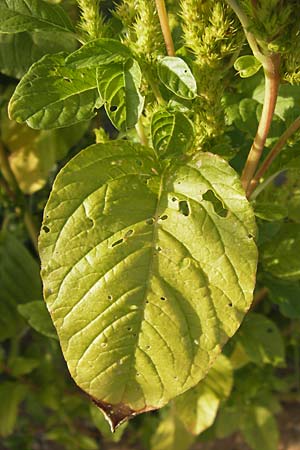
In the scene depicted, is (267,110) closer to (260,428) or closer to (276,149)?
(276,149)

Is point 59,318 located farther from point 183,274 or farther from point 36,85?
point 36,85

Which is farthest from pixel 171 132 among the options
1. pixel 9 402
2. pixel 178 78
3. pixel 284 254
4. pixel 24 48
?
pixel 9 402

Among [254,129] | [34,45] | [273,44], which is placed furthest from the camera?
[34,45]

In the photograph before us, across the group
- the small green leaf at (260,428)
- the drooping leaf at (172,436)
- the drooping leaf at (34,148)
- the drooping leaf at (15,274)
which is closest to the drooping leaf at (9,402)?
the drooping leaf at (15,274)

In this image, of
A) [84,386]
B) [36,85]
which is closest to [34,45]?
[36,85]

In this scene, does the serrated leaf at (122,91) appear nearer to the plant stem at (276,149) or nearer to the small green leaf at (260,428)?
the plant stem at (276,149)

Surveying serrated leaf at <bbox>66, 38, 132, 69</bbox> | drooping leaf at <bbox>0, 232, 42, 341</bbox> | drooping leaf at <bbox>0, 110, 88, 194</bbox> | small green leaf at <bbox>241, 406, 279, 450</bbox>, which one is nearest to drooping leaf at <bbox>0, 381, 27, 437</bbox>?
drooping leaf at <bbox>0, 232, 42, 341</bbox>
